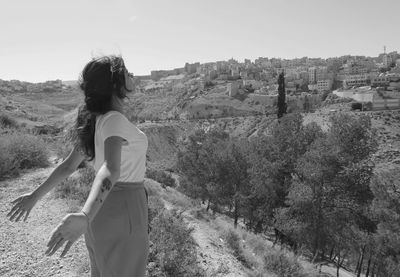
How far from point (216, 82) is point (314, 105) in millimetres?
49866

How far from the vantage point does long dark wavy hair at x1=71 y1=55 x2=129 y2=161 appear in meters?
2.06

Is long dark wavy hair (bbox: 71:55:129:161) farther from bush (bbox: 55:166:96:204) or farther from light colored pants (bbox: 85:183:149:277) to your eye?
bush (bbox: 55:166:96:204)

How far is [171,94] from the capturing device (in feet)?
501

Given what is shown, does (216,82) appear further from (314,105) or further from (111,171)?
(111,171)

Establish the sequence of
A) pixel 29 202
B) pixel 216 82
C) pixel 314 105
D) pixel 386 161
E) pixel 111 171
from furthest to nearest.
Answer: pixel 216 82, pixel 314 105, pixel 386 161, pixel 29 202, pixel 111 171

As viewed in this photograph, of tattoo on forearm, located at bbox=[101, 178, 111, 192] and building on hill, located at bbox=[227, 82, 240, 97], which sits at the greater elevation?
tattoo on forearm, located at bbox=[101, 178, 111, 192]

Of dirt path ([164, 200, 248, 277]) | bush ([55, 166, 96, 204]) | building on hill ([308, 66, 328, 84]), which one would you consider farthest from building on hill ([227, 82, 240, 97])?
bush ([55, 166, 96, 204])

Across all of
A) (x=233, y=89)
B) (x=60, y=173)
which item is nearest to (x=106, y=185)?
(x=60, y=173)

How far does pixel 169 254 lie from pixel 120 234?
3299mm

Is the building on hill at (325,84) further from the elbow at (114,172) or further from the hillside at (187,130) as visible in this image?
the elbow at (114,172)

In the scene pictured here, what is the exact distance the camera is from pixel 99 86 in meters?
2.07

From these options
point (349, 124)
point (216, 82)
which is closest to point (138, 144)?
point (349, 124)

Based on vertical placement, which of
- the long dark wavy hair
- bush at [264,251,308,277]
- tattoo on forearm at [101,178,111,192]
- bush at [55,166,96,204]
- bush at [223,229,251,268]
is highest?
the long dark wavy hair

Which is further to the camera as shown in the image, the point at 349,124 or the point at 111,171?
the point at 349,124
